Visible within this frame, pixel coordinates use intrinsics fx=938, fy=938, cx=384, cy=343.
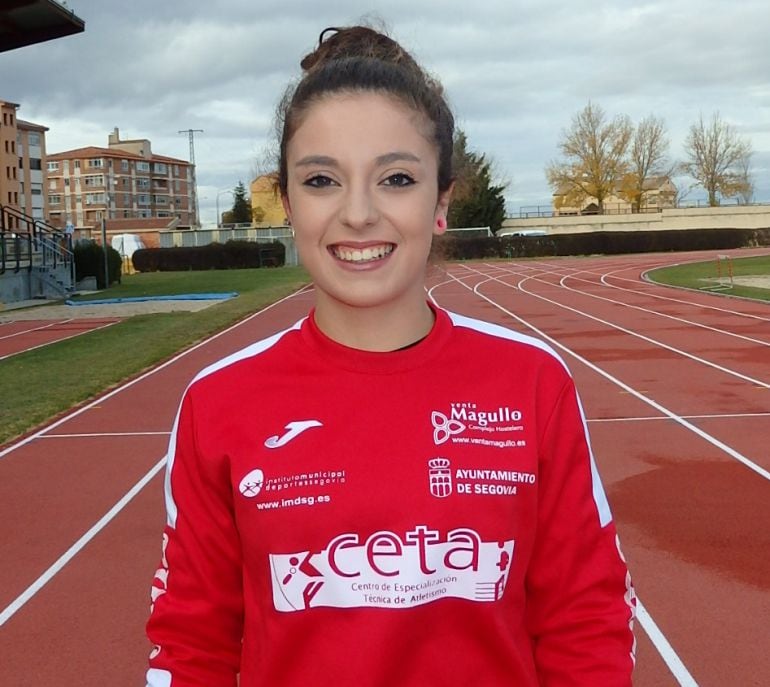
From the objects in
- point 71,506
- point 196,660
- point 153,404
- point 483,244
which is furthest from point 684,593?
point 483,244

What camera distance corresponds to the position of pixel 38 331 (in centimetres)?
1883

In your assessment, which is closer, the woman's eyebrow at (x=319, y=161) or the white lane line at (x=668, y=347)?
the woman's eyebrow at (x=319, y=161)

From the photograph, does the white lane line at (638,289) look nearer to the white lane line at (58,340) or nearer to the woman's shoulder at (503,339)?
the white lane line at (58,340)

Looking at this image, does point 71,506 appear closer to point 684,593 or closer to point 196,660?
point 684,593

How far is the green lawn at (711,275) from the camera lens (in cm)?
2244

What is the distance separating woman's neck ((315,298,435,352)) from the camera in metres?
1.66

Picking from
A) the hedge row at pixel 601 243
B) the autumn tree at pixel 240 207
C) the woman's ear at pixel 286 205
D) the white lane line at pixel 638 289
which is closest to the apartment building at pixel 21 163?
the autumn tree at pixel 240 207

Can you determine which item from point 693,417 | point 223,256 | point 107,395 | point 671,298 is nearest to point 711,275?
point 671,298

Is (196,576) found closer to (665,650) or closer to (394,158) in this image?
(394,158)

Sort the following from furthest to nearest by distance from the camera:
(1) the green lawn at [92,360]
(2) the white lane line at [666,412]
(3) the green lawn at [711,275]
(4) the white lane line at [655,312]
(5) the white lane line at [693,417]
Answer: (3) the green lawn at [711,275], (4) the white lane line at [655,312], (1) the green lawn at [92,360], (5) the white lane line at [693,417], (2) the white lane line at [666,412]

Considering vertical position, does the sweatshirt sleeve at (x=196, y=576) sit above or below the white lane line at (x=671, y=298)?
above

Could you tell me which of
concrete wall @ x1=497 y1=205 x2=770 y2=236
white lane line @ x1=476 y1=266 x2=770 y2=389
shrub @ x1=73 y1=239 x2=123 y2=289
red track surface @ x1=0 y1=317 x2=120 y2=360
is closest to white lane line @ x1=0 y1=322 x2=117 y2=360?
red track surface @ x1=0 y1=317 x2=120 y2=360

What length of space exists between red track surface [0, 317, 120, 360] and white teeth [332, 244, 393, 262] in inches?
557

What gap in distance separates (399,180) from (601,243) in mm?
57472
